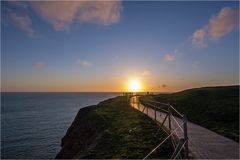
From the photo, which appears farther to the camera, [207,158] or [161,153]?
[161,153]

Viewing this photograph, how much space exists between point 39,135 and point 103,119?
991 inches

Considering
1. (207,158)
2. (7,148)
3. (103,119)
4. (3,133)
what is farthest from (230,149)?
(3,133)

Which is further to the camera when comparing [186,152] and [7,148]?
[7,148]

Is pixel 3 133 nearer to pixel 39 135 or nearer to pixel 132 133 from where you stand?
pixel 39 135

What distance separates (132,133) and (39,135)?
33572mm

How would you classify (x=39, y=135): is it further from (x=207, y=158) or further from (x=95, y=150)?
(x=207, y=158)

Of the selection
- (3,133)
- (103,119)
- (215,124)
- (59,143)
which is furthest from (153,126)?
(3,133)

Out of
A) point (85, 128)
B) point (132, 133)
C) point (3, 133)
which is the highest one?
point (132, 133)

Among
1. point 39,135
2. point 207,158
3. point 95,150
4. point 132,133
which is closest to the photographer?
point 207,158

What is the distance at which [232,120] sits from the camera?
16.4 meters

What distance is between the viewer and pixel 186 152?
311 inches

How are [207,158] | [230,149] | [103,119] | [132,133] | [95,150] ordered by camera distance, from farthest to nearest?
1. [103,119]
2. [132,133]
3. [95,150]
4. [230,149]
5. [207,158]

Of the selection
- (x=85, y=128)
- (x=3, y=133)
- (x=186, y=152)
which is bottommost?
(x=3, y=133)

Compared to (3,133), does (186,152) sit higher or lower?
higher
